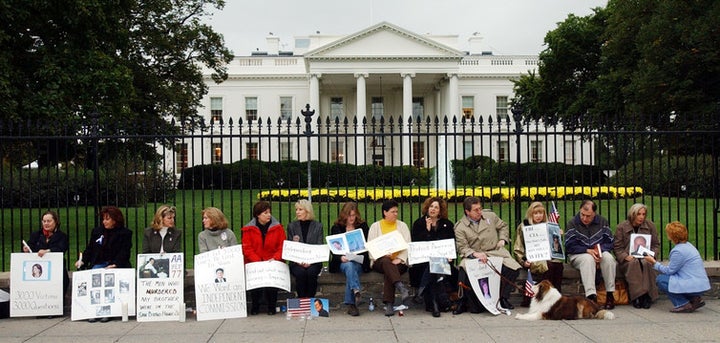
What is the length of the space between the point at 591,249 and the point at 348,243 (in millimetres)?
2794

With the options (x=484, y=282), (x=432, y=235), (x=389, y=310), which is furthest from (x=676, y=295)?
(x=389, y=310)

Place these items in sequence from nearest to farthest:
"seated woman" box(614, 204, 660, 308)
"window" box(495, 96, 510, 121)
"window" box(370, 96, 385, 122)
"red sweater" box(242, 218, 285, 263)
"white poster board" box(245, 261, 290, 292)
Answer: "white poster board" box(245, 261, 290, 292), "seated woman" box(614, 204, 660, 308), "red sweater" box(242, 218, 285, 263), "window" box(370, 96, 385, 122), "window" box(495, 96, 510, 121)

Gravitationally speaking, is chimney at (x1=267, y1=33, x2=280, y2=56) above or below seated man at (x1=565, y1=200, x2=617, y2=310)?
above

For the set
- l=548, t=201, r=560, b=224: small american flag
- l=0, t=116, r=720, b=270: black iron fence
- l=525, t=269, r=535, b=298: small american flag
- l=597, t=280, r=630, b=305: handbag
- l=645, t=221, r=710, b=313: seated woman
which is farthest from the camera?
l=0, t=116, r=720, b=270: black iron fence

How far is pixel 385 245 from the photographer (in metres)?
7.38

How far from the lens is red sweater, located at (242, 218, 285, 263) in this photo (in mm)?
7398

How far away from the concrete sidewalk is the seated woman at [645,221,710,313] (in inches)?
4.9

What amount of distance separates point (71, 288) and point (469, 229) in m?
4.67

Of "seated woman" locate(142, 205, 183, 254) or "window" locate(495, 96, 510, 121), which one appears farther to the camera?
"window" locate(495, 96, 510, 121)

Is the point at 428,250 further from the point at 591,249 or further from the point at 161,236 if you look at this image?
the point at 161,236

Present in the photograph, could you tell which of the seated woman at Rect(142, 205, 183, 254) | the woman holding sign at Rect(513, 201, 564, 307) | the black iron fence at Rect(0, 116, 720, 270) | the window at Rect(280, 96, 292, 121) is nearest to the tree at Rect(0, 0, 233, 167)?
the black iron fence at Rect(0, 116, 720, 270)

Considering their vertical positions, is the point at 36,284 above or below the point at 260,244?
below

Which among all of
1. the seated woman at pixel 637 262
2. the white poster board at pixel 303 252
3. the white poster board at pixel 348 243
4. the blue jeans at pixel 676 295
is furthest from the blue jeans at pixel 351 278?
the blue jeans at pixel 676 295

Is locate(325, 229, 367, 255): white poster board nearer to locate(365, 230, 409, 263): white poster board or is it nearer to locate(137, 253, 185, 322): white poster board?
locate(365, 230, 409, 263): white poster board
